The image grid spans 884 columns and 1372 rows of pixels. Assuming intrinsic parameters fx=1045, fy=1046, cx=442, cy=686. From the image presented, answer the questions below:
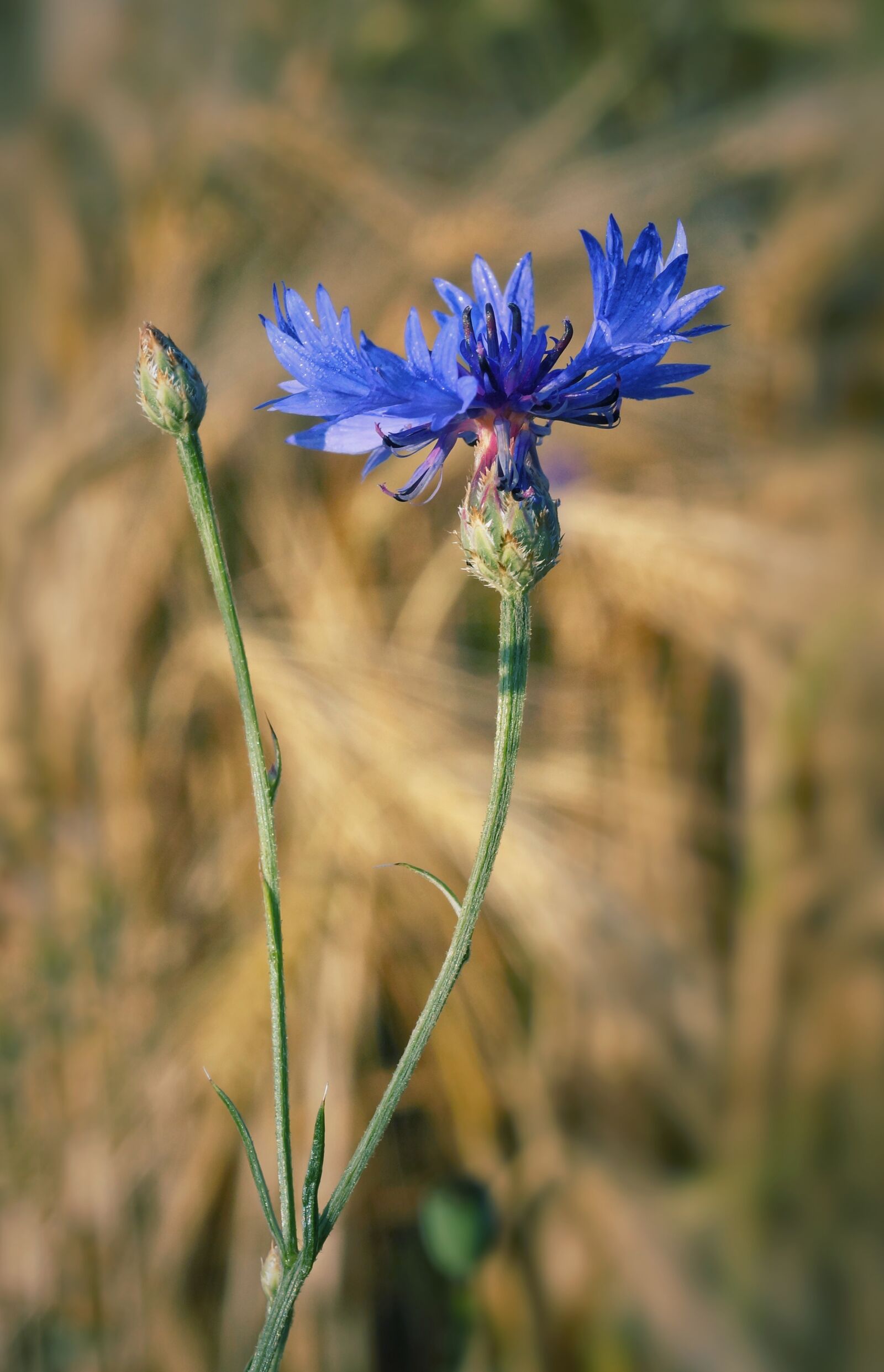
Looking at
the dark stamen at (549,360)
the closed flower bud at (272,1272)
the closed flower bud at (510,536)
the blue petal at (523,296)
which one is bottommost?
the closed flower bud at (272,1272)

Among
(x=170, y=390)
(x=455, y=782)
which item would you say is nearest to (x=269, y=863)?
(x=170, y=390)

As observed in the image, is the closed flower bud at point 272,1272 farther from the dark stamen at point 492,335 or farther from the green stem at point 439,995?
the dark stamen at point 492,335

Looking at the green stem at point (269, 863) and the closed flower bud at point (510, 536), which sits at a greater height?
the closed flower bud at point (510, 536)

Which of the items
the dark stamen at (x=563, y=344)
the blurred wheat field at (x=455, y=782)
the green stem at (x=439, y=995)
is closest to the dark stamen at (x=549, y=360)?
the dark stamen at (x=563, y=344)

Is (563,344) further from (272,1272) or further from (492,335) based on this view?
(272,1272)

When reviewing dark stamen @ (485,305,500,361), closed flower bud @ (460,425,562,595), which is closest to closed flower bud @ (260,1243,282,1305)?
closed flower bud @ (460,425,562,595)

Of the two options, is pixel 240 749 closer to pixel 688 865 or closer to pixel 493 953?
pixel 493 953

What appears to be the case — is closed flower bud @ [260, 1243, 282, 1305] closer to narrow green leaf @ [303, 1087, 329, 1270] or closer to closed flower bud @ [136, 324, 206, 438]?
narrow green leaf @ [303, 1087, 329, 1270]

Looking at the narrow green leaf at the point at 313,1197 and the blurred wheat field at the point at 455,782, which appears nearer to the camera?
the narrow green leaf at the point at 313,1197
